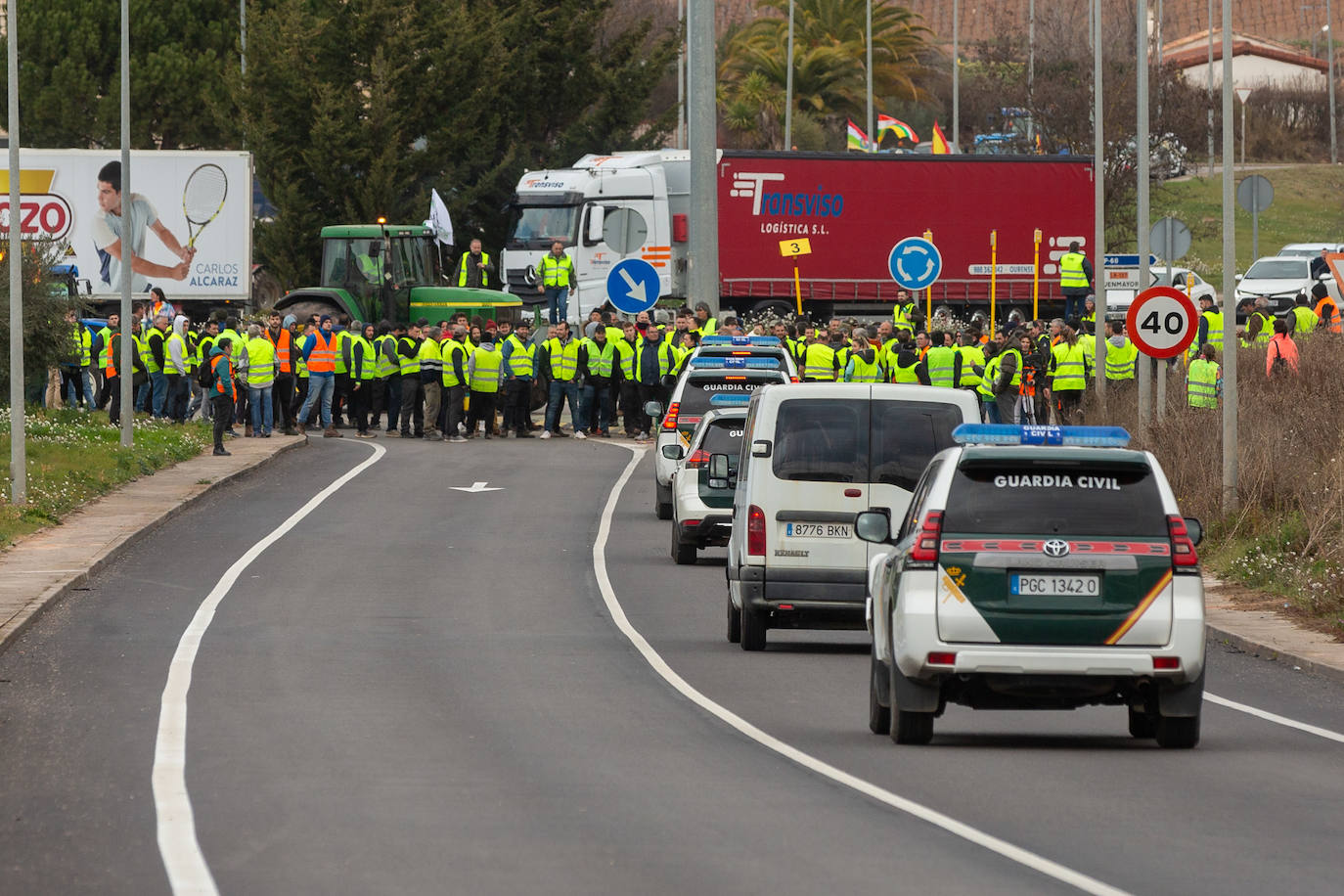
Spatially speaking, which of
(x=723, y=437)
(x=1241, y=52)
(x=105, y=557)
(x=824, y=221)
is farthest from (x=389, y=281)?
(x=1241, y=52)

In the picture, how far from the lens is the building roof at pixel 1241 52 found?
105812 millimetres

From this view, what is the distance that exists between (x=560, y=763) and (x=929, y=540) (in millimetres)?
2191

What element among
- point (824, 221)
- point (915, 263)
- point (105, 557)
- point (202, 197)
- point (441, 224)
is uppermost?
point (202, 197)

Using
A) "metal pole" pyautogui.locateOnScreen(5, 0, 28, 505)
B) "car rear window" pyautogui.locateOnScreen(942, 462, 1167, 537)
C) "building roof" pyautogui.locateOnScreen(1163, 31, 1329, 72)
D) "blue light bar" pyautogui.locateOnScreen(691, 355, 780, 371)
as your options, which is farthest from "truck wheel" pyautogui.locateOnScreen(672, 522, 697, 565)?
"building roof" pyautogui.locateOnScreen(1163, 31, 1329, 72)

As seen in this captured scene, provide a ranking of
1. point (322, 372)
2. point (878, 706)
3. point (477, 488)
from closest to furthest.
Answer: point (878, 706) < point (477, 488) < point (322, 372)

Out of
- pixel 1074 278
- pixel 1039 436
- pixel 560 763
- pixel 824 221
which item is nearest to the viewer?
pixel 560 763

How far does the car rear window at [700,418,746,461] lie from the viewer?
22.1 metres

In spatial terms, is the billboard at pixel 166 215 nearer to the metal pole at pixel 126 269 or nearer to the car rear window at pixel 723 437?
the metal pole at pixel 126 269

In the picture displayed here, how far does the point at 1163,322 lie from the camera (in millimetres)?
26000

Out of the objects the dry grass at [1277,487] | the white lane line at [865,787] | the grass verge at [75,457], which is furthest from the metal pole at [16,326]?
the dry grass at [1277,487]

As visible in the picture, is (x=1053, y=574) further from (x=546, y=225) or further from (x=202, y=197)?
(x=202, y=197)

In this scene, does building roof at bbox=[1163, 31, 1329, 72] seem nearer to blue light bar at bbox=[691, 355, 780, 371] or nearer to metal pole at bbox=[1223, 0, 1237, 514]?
blue light bar at bbox=[691, 355, 780, 371]

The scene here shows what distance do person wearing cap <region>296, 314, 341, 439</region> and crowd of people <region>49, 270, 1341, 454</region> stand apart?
0.03m

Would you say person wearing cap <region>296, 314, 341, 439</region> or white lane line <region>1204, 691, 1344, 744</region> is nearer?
white lane line <region>1204, 691, 1344, 744</region>
